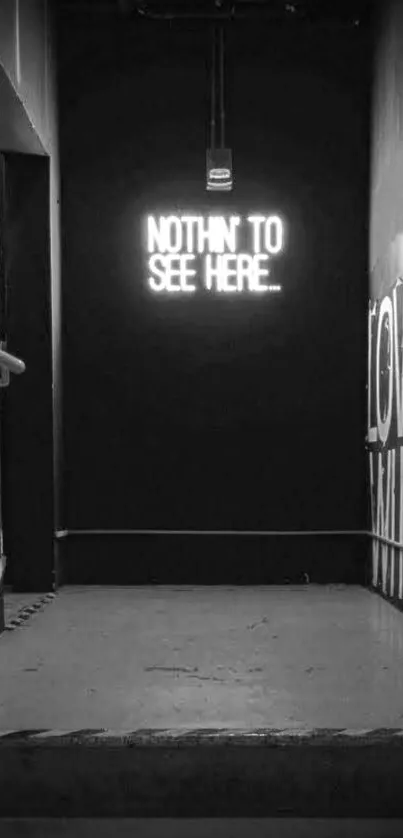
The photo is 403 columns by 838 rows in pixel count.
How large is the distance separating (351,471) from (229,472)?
29.6 inches

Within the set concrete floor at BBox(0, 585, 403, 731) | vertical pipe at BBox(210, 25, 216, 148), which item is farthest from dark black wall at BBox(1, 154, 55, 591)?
vertical pipe at BBox(210, 25, 216, 148)

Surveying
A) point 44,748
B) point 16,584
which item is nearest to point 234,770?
point 44,748

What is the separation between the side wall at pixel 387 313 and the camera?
455 cm

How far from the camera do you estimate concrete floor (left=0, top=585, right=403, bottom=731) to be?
260cm

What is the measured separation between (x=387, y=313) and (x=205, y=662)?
233 centimetres

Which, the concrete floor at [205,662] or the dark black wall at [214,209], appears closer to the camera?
the concrete floor at [205,662]

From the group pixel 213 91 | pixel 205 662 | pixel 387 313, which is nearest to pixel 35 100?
pixel 213 91

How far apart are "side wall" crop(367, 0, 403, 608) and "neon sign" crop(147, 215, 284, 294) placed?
0.66m

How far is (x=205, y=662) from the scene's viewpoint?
3.34 meters

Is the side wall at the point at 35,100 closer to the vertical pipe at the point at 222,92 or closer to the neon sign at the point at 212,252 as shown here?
the neon sign at the point at 212,252

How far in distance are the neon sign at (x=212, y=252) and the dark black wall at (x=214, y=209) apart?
8 centimetres
